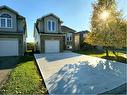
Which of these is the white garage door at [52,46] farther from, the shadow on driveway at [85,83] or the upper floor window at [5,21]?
the shadow on driveway at [85,83]

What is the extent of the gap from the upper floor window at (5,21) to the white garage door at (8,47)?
2.04 metres

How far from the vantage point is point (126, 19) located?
63.7 feet

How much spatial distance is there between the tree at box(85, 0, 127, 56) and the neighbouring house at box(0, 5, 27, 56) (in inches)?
386

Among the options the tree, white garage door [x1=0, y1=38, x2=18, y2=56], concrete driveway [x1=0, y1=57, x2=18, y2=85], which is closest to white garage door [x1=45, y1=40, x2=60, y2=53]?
white garage door [x1=0, y1=38, x2=18, y2=56]

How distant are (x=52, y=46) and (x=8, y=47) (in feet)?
24.0

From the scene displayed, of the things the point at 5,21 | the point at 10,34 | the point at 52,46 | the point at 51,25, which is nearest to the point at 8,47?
the point at 10,34

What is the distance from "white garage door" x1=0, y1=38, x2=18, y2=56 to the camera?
22.1m

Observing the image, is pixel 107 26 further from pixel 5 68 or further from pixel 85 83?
pixel 85 83

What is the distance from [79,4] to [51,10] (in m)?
10.4

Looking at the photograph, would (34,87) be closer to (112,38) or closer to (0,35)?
(112,38)

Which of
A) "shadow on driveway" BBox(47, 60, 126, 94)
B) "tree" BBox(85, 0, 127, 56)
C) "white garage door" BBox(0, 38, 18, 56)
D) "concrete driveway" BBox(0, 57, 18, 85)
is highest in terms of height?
"tree" BBox(85, 0, 127, 56)

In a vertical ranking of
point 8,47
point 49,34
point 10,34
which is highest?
point 49,34

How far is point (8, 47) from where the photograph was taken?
22469 millimetres

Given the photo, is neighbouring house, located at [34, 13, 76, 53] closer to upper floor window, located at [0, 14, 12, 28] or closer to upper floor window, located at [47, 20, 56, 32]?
upper floor window, located at [47, 20, 56, 32]
